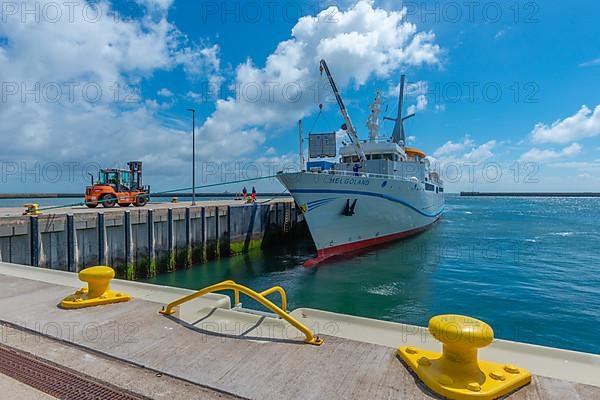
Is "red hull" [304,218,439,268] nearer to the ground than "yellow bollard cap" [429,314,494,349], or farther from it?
nearer to the ground

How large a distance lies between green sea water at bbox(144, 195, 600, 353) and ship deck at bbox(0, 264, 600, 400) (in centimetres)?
676

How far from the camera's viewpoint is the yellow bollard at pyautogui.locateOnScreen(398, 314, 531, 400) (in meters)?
2.41

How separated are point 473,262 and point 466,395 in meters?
16.6

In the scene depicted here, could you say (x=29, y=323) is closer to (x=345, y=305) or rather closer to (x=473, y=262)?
(x=345, y=305)

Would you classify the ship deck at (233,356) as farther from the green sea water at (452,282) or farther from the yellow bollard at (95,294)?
the green sea water at (452,282)

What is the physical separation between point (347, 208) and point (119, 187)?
44.9ft

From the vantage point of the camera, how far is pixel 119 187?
20.3 m

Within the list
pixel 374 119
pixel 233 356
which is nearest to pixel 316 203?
pixel 374 119

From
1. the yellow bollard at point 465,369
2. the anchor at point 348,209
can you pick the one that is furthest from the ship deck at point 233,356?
the anchor at point 348,209

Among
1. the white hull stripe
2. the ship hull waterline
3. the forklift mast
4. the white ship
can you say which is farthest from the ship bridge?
the forklift mast

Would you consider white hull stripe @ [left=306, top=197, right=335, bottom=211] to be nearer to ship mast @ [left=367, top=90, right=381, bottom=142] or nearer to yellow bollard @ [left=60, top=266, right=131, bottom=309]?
ship mast @ [left=367, top=90, right=381, bottom=142]

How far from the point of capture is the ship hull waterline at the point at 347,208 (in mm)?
16672

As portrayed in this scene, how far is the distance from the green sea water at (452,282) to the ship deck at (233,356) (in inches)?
266

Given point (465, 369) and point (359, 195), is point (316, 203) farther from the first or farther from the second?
point (465, 369)
